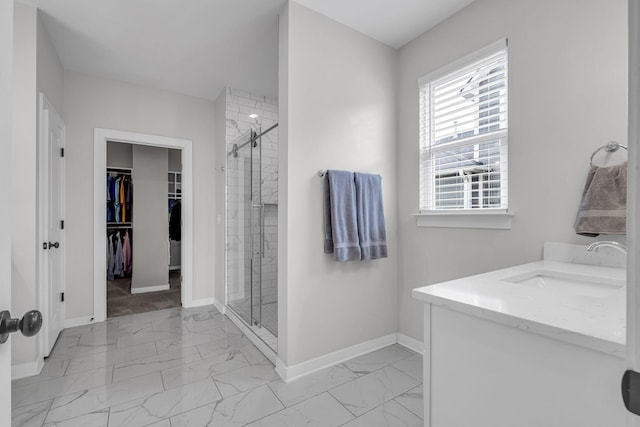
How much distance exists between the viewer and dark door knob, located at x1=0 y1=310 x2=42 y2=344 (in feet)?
2.07

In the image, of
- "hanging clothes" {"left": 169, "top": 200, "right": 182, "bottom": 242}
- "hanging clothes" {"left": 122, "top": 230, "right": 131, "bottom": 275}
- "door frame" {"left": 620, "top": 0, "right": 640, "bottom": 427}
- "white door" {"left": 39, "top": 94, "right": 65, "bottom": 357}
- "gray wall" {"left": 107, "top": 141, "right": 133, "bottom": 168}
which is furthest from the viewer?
"hanging clothes" {"left": 122, "top": 230, "right": 131, "bottom": 275}

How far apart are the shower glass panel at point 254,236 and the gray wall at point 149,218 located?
188 cm

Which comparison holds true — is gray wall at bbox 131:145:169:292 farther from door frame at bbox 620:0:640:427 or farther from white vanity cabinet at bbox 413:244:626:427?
door frame at bbox 620:0:640:427

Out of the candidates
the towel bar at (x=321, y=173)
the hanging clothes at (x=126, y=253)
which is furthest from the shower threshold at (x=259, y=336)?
the hanging clothes at (x=126, y=253)

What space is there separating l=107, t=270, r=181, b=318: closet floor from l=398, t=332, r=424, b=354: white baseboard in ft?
9.08

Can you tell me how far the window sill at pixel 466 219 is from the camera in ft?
6.40

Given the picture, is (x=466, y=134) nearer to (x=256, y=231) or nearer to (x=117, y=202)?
(x=256, y=231)

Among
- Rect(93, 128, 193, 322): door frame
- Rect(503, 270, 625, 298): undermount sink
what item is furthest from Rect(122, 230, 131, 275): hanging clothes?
Rect(503, 270, 625, 298): undermount sink

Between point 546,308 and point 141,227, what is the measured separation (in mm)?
5047

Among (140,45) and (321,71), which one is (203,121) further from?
(321,71)

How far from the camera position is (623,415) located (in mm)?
647

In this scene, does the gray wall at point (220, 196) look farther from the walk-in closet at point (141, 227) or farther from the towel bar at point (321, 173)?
the towel bar at point (321, 173)

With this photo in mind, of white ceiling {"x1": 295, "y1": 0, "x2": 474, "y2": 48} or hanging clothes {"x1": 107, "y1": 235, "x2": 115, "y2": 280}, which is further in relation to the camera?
hanging clothes {"x1": 107, "y1": 235, "x2": 115, "y2": 280}

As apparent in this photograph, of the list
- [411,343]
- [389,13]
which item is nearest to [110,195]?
[389,13]
